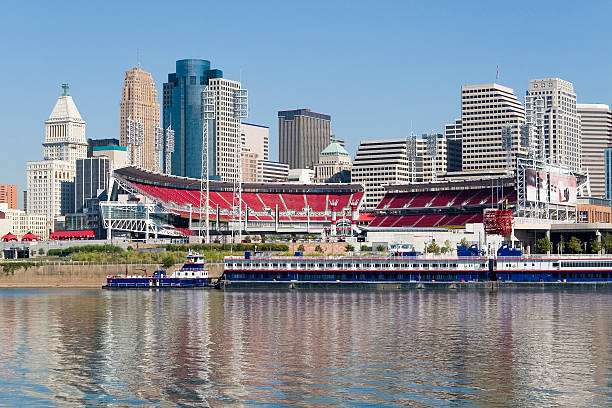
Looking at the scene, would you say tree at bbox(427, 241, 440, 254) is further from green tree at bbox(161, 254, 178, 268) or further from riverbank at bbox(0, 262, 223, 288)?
green tree at bbox(161, 254, 178, 268)

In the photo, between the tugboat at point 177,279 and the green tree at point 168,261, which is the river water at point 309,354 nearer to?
the tugboat at point 177,279

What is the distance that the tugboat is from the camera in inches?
6225

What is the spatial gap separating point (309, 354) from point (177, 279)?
3481 inches

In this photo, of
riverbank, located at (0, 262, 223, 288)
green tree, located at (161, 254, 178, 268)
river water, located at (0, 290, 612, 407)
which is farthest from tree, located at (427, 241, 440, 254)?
river water, located at (0, 290, 612, 407)

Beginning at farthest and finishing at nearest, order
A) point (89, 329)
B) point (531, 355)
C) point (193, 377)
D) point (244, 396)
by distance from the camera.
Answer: point (89, 329)
point (531, 355)
point (193, 377)
point (244, 396)

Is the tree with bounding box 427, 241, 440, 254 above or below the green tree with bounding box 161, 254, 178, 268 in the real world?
above

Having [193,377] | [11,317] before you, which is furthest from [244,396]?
[11,317]

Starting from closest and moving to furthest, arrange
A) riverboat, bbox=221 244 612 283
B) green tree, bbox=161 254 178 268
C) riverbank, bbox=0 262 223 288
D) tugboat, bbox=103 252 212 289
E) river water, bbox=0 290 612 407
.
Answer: river water, bbox=0 290 612 407 < riverboat, bbox=221 244 612 283 < tugboat, bbox=103 252 212 289 < riverbank, bbox=0 262 223 288 < green tree, bbox=161 254 178 268

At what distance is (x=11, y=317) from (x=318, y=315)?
110 feet

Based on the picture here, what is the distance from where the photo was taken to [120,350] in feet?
250

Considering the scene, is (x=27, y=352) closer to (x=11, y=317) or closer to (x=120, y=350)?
(x=120, y=350)

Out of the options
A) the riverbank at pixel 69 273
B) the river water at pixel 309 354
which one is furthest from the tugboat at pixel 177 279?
the river water at pixel 309 354

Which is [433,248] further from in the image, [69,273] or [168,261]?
[69,273]

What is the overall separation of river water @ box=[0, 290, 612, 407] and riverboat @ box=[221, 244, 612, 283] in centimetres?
3264
